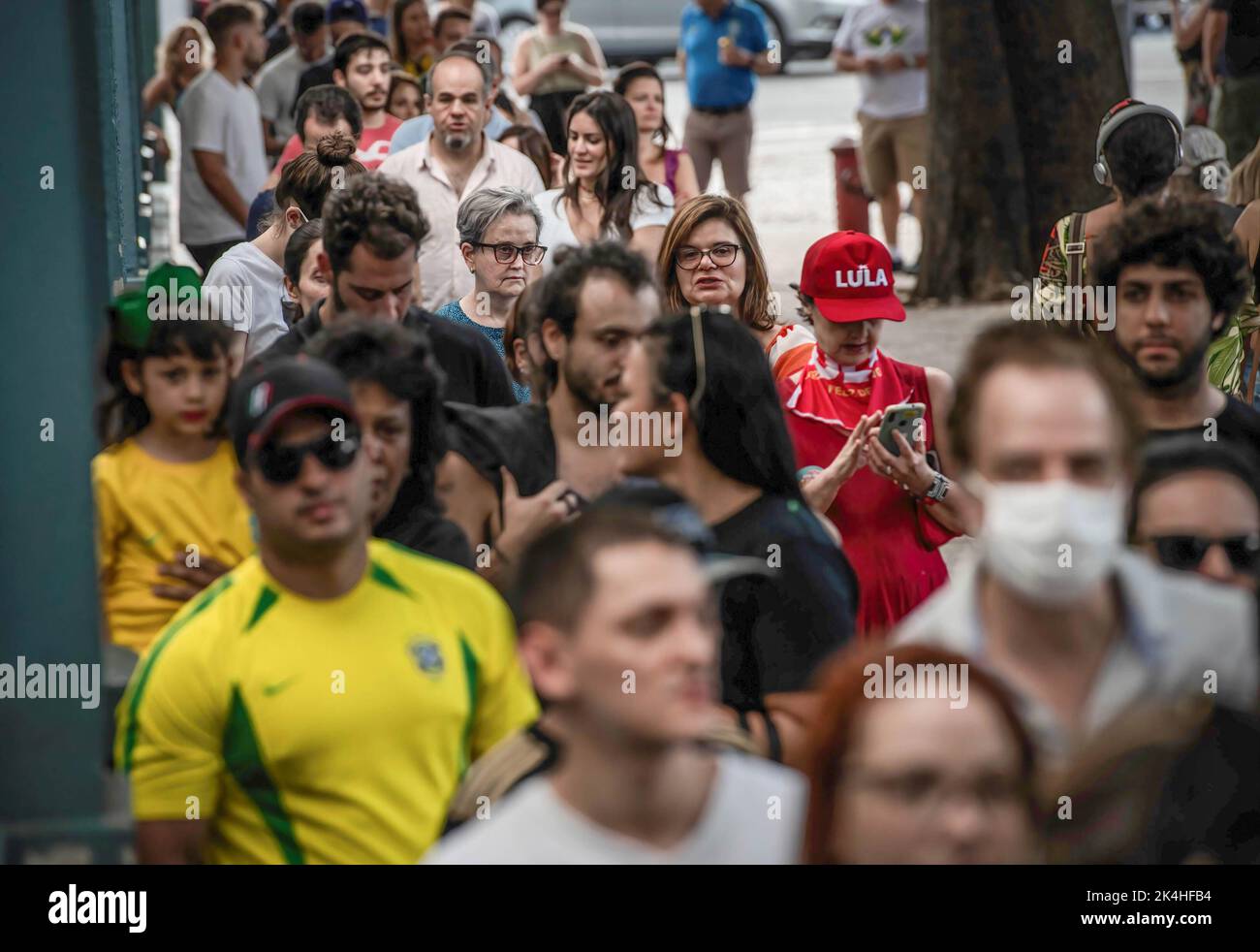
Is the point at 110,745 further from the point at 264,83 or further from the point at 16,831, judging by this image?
the point at 264,83

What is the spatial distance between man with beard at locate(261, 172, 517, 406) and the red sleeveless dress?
0.90m

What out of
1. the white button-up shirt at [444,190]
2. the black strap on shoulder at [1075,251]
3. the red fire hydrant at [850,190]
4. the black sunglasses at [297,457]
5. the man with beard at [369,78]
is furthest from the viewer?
the red fire hydrant at [850,190]

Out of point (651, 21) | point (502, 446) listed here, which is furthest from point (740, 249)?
point (651, 21)

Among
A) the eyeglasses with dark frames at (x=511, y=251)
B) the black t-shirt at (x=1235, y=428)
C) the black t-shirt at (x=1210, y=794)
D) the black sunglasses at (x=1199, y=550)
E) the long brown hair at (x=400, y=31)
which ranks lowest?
the black t-shirt at (x=1210, y=794)

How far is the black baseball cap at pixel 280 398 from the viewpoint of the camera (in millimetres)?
3928

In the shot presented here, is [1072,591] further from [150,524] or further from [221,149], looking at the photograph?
[221,149]

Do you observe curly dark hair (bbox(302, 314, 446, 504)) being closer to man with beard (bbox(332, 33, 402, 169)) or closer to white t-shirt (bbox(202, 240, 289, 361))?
white t-shirt (bbox(202, 240, 289, 361))

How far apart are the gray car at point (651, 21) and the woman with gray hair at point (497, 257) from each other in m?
18.8

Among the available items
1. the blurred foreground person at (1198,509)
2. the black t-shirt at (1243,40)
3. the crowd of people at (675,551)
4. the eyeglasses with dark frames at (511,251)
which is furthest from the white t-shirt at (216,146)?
the blurred foreground person at (1198,509)

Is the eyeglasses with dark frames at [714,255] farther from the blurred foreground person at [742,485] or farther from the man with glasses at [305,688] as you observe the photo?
the man with glasses at [305,688]

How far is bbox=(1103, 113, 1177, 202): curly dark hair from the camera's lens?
21.6ft

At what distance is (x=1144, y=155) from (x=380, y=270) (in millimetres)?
2463

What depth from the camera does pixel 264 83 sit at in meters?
13.6
